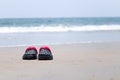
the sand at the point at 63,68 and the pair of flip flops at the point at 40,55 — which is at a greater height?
the pair of flip flops at the point at 40,55

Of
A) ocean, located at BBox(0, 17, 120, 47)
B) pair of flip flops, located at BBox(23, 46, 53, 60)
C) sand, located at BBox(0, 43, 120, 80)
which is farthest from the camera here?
ocean, located at BBox(0, 17, 120, 47)

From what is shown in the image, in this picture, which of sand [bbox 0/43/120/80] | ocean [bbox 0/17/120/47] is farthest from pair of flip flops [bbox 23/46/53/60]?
ocean [bbox 0/17/120/47]

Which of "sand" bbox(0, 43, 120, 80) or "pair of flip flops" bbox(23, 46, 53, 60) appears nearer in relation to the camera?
"sand" bbox(0, 43, 120, 80)

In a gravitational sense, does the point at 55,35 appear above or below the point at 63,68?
above

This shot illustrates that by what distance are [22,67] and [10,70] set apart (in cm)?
42

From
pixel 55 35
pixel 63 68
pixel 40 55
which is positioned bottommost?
pixel 63 68

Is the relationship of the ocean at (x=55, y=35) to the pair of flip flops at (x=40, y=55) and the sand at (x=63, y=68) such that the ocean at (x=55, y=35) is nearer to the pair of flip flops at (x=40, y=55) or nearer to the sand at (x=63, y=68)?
the pair of flip flops at (x=40, y=55)

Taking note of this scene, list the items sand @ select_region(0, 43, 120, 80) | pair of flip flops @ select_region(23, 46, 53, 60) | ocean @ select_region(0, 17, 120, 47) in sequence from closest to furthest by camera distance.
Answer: sand @ select_region(0, 43, 120, 80)
pair of flip flops @ select_region(23, 46, 53, 60)
ocean @ select_region(0, 17, 120, 47)

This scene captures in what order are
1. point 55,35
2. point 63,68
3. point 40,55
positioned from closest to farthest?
1. point 63,68
2. point 40,55
3. point 55,35

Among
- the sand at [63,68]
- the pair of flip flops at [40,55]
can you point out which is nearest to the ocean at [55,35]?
the pair of flip flops at [40,55]

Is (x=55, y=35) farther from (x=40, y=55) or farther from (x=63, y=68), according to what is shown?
(x=63, y=68)

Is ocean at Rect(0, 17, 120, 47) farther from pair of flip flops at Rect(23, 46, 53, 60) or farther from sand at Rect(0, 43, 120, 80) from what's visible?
sand at Rect(0, 43, 120, 80)

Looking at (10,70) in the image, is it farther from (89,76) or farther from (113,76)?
(113,76)

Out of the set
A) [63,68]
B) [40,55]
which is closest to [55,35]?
[40,55]
